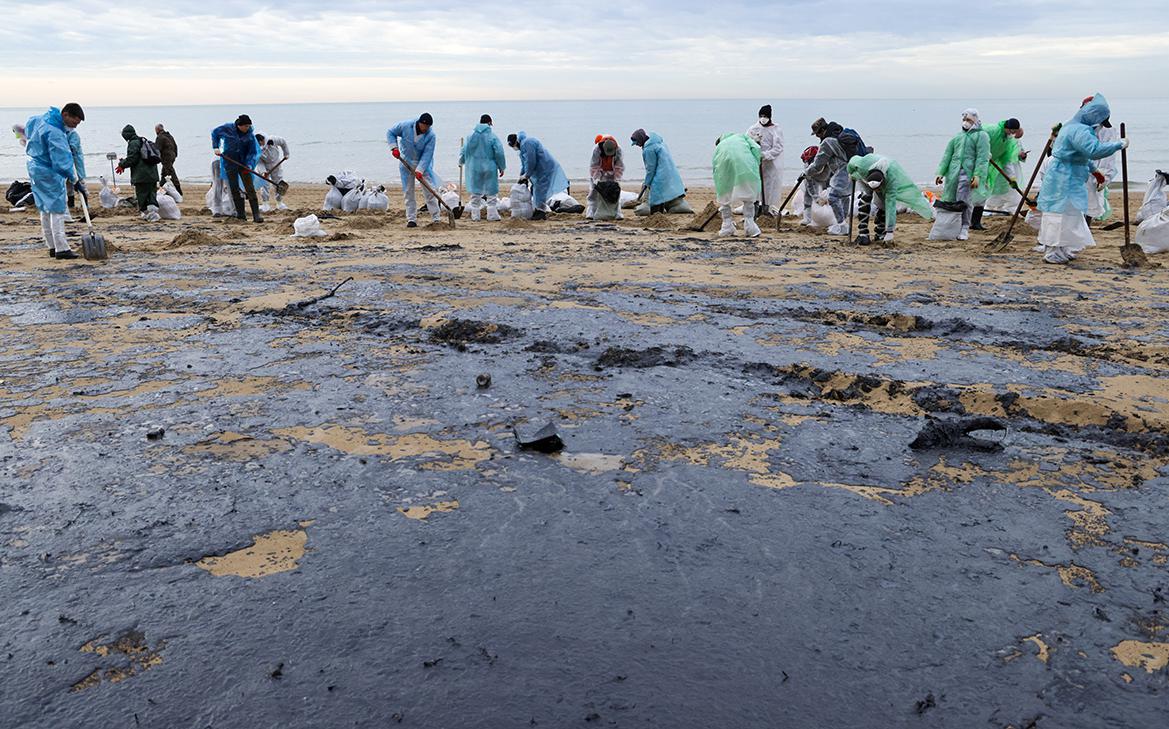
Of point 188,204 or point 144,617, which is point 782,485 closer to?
point 144,617

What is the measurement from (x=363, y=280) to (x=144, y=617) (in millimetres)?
5550

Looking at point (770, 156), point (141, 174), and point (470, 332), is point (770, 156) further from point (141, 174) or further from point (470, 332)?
point (141, 174)

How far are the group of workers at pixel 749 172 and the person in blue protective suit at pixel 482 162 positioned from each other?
0.07 feet

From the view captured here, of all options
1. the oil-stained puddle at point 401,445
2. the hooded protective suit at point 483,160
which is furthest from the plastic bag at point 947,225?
the oil-stained puddle at point 401,445

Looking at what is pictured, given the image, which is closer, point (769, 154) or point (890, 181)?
point (890, 181)

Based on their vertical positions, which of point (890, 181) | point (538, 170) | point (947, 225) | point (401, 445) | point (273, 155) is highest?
point (273, 155)

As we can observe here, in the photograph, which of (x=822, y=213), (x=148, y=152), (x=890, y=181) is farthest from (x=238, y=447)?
(x=148, y=152)

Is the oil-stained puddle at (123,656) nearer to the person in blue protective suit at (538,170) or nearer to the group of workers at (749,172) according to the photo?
the group of workers at (749,172)

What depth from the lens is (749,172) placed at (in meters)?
10.8

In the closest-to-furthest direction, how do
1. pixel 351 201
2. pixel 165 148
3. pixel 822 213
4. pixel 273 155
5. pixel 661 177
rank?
pixel 822 213, pixel 661 177, pixel 165 148, pixel 273 155, pixel 351 201

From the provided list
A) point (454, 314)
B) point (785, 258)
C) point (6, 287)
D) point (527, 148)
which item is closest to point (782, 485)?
point (454, 314)

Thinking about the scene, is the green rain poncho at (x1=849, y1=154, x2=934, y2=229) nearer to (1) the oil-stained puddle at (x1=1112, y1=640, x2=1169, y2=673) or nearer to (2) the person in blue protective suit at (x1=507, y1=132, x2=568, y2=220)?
(2) the person in blue protective suit at (x1=507, y1=132, x2=568, y2=220)

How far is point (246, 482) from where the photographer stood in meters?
3.27

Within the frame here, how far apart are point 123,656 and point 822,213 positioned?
1118cm
